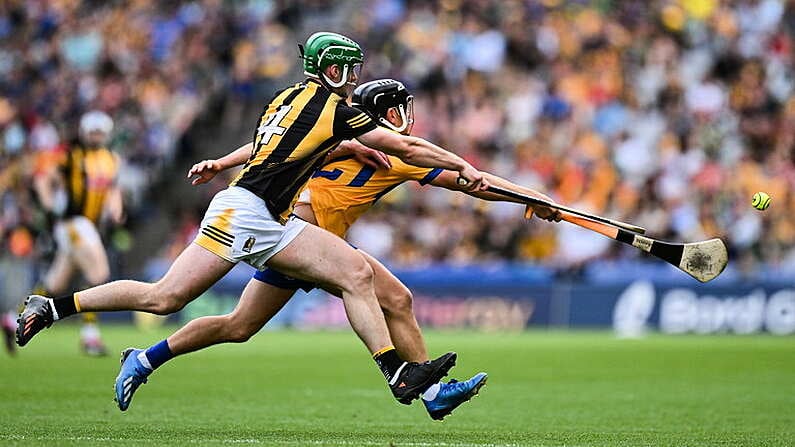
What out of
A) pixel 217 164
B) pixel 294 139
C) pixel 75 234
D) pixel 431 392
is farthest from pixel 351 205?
pixel 75 234

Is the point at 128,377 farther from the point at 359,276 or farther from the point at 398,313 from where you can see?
the point at 398,313

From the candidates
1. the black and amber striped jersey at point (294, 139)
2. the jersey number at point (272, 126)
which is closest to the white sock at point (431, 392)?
the black and amber striped jersey at point (294, 139)

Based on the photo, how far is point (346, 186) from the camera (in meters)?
9.45

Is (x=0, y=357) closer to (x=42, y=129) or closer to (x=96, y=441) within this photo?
(x=96, y=441)

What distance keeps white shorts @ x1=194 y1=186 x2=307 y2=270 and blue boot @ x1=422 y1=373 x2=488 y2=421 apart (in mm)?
1280

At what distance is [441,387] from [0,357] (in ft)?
28.6

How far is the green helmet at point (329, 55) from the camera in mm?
8742

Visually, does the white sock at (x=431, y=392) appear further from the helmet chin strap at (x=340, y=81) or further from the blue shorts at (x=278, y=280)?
the helmet chin strap at (x=340, y=81)

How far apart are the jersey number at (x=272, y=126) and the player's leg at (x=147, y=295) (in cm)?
76

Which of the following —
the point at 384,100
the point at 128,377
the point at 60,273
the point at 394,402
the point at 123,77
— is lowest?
the point at 394,402

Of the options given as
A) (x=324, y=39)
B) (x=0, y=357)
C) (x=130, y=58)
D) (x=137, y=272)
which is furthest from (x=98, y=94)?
(x=324, y=39)

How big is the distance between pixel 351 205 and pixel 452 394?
155cm

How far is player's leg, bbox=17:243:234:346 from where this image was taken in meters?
8.59

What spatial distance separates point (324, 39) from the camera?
8.77 meters
